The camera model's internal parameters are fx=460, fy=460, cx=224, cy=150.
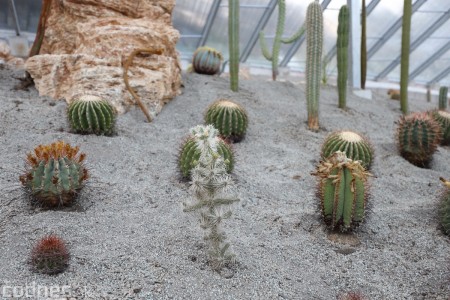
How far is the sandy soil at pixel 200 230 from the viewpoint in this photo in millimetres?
2396

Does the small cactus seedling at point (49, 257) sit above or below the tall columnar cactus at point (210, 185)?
below

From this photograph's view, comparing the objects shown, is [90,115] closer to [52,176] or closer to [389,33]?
[52,176]

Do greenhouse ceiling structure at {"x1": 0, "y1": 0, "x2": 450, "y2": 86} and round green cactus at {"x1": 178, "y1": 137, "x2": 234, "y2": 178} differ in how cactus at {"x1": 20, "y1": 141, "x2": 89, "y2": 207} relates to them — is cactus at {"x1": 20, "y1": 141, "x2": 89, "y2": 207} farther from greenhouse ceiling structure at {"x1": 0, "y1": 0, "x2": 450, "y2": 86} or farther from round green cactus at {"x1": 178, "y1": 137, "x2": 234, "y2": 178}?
greenhouse ceiling structure at {"x1": 0, "y1": 0, "x2": 450, "y2": 86}

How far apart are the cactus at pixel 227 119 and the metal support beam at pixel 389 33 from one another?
23.0ft


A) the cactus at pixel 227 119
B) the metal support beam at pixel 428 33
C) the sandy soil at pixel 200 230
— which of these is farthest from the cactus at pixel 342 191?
the metal support beam at pixel 428 33

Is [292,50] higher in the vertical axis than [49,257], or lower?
higher

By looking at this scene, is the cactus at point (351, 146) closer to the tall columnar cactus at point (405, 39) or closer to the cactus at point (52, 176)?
the cactus at point (52, 176)

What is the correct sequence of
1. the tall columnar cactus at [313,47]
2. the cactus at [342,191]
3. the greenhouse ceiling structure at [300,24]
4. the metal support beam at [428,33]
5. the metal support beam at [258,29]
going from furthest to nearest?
the metal support beam at [258,29]
the metal support beam at [428,33]
the greenhouse ceiling structure at [300,24]
the tall columnar cactus at [313,47]
the cactus at [342,191]

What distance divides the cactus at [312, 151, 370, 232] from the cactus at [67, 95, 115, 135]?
2.27 metres

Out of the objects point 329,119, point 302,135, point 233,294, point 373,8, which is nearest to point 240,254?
point 233,294

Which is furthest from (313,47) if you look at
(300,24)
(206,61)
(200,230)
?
(300,24)

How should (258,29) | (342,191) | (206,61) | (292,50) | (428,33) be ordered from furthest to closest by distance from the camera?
1. (292,50)
2. (258,29)
3. (428,33)
4. (206,61)
5. (342,191)

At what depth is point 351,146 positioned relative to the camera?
3.95 metres

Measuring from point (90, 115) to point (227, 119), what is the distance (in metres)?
1.32
